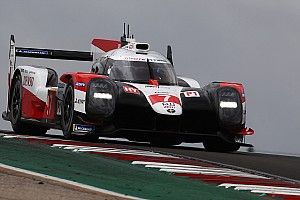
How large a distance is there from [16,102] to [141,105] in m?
4.64

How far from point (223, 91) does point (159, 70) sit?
154 centimetres

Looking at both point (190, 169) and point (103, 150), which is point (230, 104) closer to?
point (103, 150)

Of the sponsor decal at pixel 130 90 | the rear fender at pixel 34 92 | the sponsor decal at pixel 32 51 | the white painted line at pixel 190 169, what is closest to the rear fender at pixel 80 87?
the sponsor decal at pixel 130 90

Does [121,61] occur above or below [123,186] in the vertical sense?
above

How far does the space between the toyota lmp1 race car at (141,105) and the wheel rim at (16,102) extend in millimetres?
978

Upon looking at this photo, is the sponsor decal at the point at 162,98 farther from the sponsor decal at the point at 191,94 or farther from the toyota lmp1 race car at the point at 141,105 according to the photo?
the sponsor decal at the point at 191,94

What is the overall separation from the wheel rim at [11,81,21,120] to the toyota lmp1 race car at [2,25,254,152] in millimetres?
978

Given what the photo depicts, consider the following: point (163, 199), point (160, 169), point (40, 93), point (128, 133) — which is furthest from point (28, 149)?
point (40, 93)

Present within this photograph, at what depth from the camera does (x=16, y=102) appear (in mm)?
18641

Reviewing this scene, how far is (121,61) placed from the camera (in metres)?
16.3

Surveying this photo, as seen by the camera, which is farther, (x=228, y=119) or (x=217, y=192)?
(x=228, y=119)

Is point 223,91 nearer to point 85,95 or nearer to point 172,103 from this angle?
Answer: point 172,103

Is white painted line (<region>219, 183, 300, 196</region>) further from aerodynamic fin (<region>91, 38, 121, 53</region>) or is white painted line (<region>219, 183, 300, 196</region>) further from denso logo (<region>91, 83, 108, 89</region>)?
aerodynamic fin (<region>91, 38, 121, 53</region>)

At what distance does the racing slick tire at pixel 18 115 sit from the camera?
18.4m
